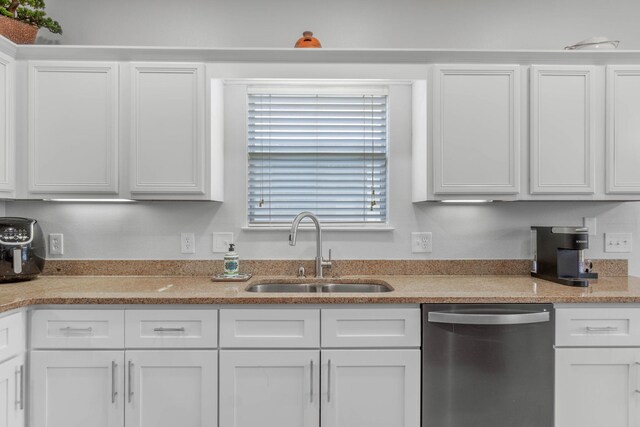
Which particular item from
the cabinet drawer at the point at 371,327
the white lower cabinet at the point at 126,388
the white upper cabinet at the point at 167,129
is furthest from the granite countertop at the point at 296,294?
the white upper cabinet at the point at 167,129

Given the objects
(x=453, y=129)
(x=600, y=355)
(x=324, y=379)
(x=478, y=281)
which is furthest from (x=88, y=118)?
(x=600, y=355)

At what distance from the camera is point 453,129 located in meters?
2.15

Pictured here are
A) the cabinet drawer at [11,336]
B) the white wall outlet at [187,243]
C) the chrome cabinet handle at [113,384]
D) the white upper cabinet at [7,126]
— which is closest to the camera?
the cabinet drawer at [11,336]

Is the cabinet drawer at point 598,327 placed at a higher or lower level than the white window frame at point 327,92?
lower

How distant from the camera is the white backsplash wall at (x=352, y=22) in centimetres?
250

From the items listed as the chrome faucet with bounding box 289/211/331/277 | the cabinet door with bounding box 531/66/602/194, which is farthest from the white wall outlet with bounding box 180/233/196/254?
the cabinet door with bounding box 531/66/602/194

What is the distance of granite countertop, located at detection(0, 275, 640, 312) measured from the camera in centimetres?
181

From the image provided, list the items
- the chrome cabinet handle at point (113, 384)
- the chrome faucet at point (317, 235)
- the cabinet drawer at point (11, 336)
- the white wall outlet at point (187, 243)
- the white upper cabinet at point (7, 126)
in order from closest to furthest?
the cabinet drawer at point (11, 336) → the chrome cabinet handle at point (113, 384) → the white upper cabinet at point (7, 126) → the chrome faucet at point (317, 235) → the white wall outlet at point (187, 243)

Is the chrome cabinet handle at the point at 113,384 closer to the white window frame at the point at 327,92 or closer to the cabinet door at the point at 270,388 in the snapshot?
the cabinet door at the point at 270,388

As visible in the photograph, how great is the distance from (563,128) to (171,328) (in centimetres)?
216

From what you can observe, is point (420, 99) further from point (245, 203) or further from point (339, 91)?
point (245, 203)

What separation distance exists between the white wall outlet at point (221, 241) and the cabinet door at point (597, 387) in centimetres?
177

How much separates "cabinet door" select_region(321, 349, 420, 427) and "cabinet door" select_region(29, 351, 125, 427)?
2.96ft

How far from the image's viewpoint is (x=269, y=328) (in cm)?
183
